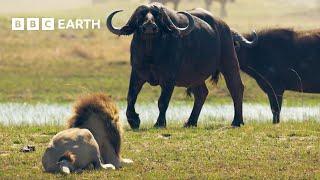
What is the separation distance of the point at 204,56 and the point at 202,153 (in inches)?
171

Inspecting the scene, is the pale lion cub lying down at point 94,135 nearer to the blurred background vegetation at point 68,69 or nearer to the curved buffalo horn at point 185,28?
the blurred background vegetation at point 68,69

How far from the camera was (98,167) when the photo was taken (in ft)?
32.4

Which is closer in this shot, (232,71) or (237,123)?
(237,123)

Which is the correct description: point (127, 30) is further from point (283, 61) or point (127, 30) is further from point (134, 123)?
point (283, 61)

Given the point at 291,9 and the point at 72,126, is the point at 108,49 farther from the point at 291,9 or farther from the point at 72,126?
the point at 291,9

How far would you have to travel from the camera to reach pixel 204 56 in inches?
613

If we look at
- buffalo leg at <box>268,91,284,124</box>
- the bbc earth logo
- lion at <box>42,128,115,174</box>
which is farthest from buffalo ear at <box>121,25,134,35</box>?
the bbc earth logo

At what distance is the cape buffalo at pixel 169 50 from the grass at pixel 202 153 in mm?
838

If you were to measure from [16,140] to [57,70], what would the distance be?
18.1m

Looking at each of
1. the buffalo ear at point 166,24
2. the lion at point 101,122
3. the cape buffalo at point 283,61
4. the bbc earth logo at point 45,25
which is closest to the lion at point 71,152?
the lion at point 101,122

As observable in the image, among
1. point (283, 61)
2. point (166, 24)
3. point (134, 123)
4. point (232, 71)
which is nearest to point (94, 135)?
point (134, 123)

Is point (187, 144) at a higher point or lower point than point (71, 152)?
lower

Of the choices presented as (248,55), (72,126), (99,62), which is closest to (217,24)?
(248,55)

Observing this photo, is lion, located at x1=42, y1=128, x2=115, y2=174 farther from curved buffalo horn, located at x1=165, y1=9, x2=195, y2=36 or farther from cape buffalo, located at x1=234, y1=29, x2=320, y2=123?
cape buffalo, located at x1=234, y1=29, x2=320, y2=123
